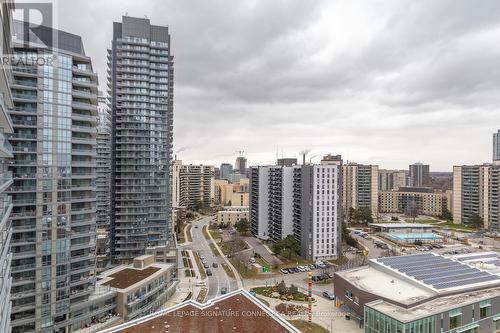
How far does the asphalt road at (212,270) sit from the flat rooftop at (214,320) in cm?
1446

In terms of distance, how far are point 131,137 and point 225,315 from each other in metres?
32.1

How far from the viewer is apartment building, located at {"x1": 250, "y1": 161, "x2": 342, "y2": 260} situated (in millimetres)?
56094

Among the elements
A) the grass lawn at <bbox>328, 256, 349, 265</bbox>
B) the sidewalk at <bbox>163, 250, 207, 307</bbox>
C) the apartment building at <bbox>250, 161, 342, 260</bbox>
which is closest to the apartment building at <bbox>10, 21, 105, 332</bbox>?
the sidewalk at <bbox>163, 250, 207, 307</bbox>

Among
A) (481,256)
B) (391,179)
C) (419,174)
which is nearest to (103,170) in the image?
(481,256)

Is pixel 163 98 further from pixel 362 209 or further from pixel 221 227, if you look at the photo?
pixel 362 209

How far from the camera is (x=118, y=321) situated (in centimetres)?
3219

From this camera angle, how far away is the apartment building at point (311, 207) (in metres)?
56.1

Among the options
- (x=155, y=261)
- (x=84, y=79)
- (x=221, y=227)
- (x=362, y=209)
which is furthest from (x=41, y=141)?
(x=362, y=209)

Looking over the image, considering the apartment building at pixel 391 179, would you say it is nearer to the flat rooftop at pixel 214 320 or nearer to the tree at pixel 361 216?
the tree at pixel 361 216

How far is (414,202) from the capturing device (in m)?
109

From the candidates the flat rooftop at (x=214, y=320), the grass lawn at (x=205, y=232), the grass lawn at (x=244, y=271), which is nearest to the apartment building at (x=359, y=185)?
the grass lawn at (x=205, y=232)

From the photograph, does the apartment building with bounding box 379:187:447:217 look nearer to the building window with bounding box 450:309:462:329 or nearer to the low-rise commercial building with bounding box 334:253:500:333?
the low-rise commercial building with bounding box 334:253:500:333

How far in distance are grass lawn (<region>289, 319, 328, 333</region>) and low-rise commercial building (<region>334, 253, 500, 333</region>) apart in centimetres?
406

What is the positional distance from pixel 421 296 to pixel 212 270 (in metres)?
28.7
